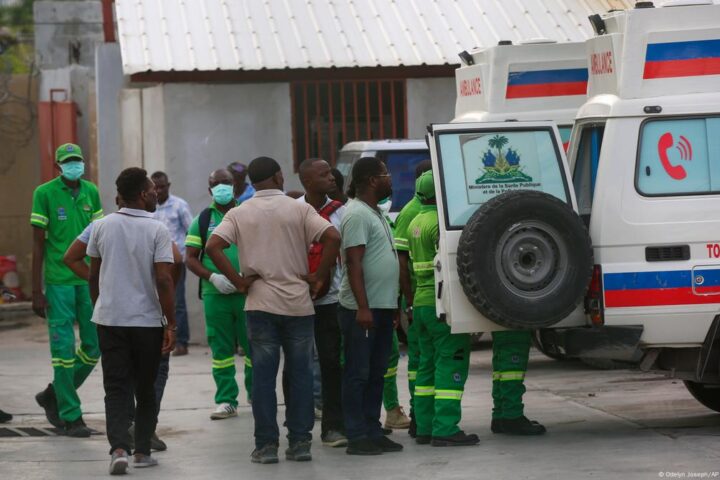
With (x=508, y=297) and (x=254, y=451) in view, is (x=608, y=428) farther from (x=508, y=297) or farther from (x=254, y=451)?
(x=254, y=451)

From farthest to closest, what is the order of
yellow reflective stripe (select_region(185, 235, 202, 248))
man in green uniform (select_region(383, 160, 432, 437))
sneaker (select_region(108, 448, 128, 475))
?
yellow reflective stripe (select_region(185, 235, 202, 248)), man in green uniform (select_region(383, 160, 432, 437)), sneaker (select_region(108, 448, 128, 475))

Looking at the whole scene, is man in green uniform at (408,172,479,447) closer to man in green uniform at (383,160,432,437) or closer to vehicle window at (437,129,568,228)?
man in green uniform at (383,160,432,437)

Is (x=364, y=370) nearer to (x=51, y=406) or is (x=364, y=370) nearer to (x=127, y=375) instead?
(x=127, y=375)

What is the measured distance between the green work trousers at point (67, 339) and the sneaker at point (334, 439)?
1.79 meters

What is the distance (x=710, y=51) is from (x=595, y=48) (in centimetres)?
76

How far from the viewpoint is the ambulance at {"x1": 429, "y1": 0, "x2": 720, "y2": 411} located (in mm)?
8586

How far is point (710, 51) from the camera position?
29.0 feet

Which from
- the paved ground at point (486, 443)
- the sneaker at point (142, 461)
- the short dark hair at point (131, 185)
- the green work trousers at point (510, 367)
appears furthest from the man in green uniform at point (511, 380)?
the short dark hair at point (131, 185)

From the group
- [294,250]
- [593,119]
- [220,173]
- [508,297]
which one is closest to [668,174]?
[593,119]

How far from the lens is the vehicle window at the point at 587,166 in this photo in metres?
9.14

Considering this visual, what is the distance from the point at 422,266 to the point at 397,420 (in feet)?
4.82

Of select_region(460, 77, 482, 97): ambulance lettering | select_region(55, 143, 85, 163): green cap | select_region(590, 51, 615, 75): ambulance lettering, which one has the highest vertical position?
select_region(460, 77, 482, 97): ambulance lettering

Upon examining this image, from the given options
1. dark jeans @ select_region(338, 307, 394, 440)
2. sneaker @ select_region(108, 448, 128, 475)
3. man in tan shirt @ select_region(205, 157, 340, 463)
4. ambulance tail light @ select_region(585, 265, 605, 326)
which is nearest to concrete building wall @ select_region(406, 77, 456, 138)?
dark jeans @ select_region(338, 307, 394, 440)

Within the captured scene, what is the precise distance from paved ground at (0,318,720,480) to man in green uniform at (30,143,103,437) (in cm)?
37
